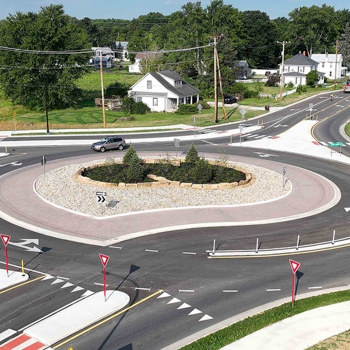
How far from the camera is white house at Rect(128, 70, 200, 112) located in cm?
7525

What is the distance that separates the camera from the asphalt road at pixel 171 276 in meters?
16.8

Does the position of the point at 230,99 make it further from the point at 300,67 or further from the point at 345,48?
the point at 345,48

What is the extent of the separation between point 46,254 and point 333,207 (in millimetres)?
17269

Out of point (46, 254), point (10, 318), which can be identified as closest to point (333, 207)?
point (46, 254)

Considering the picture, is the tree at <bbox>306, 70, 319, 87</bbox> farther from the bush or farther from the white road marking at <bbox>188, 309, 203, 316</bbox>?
the white road marking at <bbox>188, 309, 203, 316</bbox>

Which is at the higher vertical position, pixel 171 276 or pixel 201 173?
pixel 201 173

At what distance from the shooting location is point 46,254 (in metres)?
23.1

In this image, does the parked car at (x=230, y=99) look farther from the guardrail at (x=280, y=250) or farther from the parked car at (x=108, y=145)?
the guardrail at (x=280, y=250)

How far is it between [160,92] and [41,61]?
19.7 metres

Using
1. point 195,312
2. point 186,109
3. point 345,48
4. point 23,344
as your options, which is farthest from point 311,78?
point 23,344

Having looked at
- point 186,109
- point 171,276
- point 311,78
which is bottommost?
point 171,276

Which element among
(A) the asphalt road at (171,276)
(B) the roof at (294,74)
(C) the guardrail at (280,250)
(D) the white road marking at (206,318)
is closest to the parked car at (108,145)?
(A) the asphalt road at (171,276)

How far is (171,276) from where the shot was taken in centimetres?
2061

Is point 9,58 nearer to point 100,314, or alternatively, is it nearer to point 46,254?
point 46,254
